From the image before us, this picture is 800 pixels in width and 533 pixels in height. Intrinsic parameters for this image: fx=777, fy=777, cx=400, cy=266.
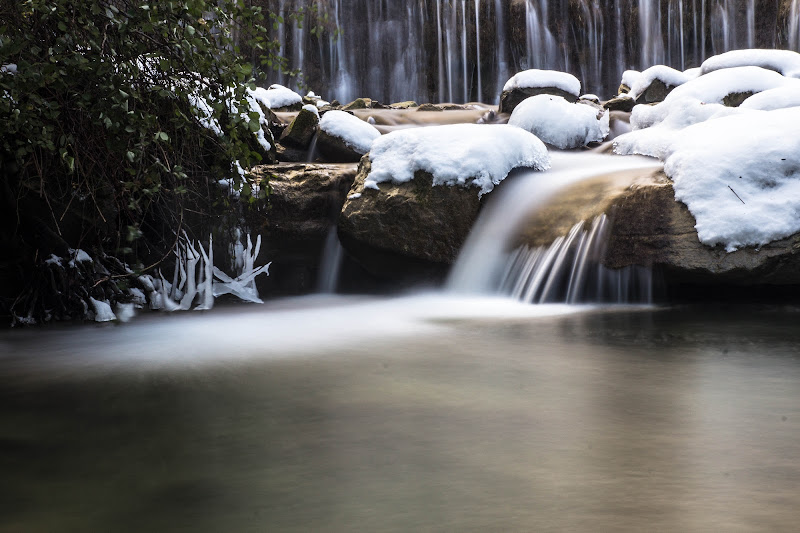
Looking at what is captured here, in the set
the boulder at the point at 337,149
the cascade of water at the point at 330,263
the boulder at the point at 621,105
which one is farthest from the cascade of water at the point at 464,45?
the cascade of water at the point at 330,263

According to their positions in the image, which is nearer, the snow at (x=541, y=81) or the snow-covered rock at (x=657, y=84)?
the snow at (x=541, y=81)

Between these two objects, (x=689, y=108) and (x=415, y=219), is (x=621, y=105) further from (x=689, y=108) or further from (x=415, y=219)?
(x=415, y=219)

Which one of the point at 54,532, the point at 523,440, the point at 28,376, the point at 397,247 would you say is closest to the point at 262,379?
the point at 28,376

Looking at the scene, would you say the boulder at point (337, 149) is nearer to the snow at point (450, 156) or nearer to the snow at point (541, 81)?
the snow at point (450, 156)

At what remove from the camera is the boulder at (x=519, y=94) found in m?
10.1

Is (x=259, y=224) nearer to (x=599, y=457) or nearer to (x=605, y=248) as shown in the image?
(x=605, y=248)

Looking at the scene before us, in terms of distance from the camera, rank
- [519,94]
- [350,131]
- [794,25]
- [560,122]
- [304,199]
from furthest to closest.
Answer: [794,25] → [519,94] → [560,122] → [350,131] → [304,199]

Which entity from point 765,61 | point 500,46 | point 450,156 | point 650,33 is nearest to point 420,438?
point 450,156

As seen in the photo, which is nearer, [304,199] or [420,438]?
[420,438]

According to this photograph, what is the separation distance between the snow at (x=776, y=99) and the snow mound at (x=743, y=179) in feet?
6.79

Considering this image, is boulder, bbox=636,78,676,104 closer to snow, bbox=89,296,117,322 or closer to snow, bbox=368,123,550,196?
snow, bbox=368,123,550,196

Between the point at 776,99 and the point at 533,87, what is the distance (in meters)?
3.42

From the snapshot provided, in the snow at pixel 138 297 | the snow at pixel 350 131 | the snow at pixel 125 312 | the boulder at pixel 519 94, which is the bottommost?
the snow at pixel 125 312

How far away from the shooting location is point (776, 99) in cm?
736
